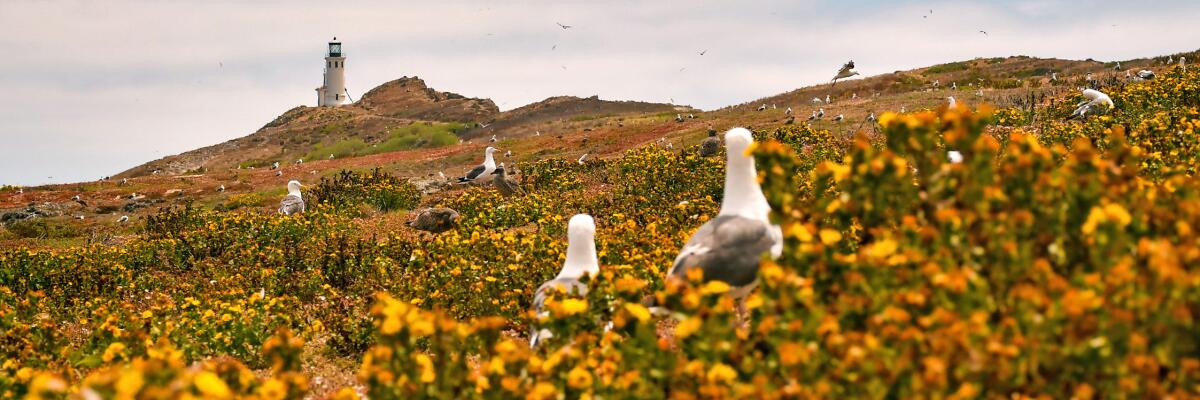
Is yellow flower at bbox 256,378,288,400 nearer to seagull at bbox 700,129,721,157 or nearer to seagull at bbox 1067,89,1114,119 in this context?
seagull at bbox 1067,89,1114,119

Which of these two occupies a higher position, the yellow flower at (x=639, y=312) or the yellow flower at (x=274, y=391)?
the yellow flower at (x=639, y=312)

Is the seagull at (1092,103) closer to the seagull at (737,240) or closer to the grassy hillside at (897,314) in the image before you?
the grassy hillside at (897,314)

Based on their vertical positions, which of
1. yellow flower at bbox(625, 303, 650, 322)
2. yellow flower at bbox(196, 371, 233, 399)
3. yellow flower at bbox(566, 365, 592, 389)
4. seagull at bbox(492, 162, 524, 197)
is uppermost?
yellow flower at bbox(196, 371, 233, 399)

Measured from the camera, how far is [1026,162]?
205 inches

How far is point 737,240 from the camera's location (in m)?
7.65

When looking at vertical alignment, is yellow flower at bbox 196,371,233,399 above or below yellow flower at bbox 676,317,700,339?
above

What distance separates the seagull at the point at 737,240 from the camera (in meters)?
7.57

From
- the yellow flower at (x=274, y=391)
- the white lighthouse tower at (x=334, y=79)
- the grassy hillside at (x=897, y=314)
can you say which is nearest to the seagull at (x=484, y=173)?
the grassy hillside at (x=897, y=314)

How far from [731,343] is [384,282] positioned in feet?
34.3

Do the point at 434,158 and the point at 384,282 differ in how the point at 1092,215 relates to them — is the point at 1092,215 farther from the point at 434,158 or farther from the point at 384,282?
the point at 434,158

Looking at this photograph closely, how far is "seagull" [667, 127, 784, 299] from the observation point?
757cm

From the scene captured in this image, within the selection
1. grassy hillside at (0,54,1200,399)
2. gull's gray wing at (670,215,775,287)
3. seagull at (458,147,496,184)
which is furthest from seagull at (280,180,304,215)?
gull's gray wing at (670,215,775,287)

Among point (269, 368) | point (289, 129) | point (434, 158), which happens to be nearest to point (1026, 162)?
point (269, 368)

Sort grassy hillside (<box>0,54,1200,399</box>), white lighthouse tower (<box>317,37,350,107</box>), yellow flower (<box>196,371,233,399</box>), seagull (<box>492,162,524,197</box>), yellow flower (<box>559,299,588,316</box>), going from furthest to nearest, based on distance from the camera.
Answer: white lighthouse tower (<box>317,37,350,107</box>) < seagull (<box>492,162,524,197</box>) < yellow flower (<box>559,299,588,316</box>) < grassy hillside (<box>0,54,1200,399</box>) < yellow flower (<box>196,371,233,399</box>)
